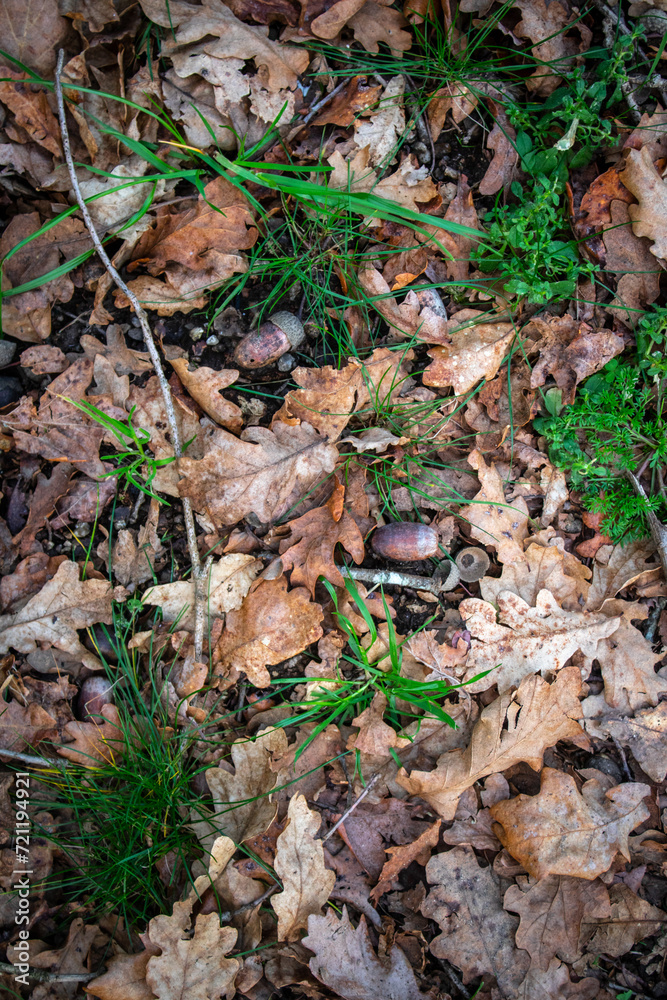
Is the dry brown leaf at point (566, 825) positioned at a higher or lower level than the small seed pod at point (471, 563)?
lower

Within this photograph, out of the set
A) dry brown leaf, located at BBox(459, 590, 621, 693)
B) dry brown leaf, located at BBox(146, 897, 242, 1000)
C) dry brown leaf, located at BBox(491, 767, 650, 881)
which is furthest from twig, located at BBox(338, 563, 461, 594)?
dry brown leaf, located at BBox(146, 897, 242, 1000)

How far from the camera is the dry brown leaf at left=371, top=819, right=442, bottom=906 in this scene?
8.87 feet

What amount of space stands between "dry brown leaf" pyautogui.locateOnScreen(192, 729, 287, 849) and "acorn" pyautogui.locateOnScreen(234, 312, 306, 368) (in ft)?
5.81

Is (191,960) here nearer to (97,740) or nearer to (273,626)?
(97,740)

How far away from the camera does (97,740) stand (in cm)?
281

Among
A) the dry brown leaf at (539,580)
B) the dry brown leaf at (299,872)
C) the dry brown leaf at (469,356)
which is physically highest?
the dry brown leaf at (469,356)

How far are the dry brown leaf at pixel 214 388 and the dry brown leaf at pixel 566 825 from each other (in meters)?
2.20

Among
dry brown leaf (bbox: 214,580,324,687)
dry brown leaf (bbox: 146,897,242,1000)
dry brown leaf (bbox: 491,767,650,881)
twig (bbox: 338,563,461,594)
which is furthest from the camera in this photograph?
twig (bbox: 338,563,461,594)

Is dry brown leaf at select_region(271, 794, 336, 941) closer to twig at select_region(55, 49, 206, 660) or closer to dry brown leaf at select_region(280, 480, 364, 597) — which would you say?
twig at select_region(55, 49, 206, 660)

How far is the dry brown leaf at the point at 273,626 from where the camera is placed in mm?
2764

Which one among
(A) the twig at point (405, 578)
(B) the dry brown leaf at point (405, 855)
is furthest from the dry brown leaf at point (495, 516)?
(B) the dry brown leaf at point (405, 855)

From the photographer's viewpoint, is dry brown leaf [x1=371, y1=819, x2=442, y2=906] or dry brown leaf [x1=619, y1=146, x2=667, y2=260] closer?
dry brown leaf [x1=371, y1=819, x2=442, y2=906]

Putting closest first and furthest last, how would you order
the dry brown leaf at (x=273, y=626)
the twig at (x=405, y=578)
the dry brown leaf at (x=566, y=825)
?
the dry brown leaf at (x=566, y=825), the dry brown leaf at (x=273, y=626), the twig at (x=405, y=578)

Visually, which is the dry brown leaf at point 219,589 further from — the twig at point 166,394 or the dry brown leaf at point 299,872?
the dry brown leaf at point 299,872
